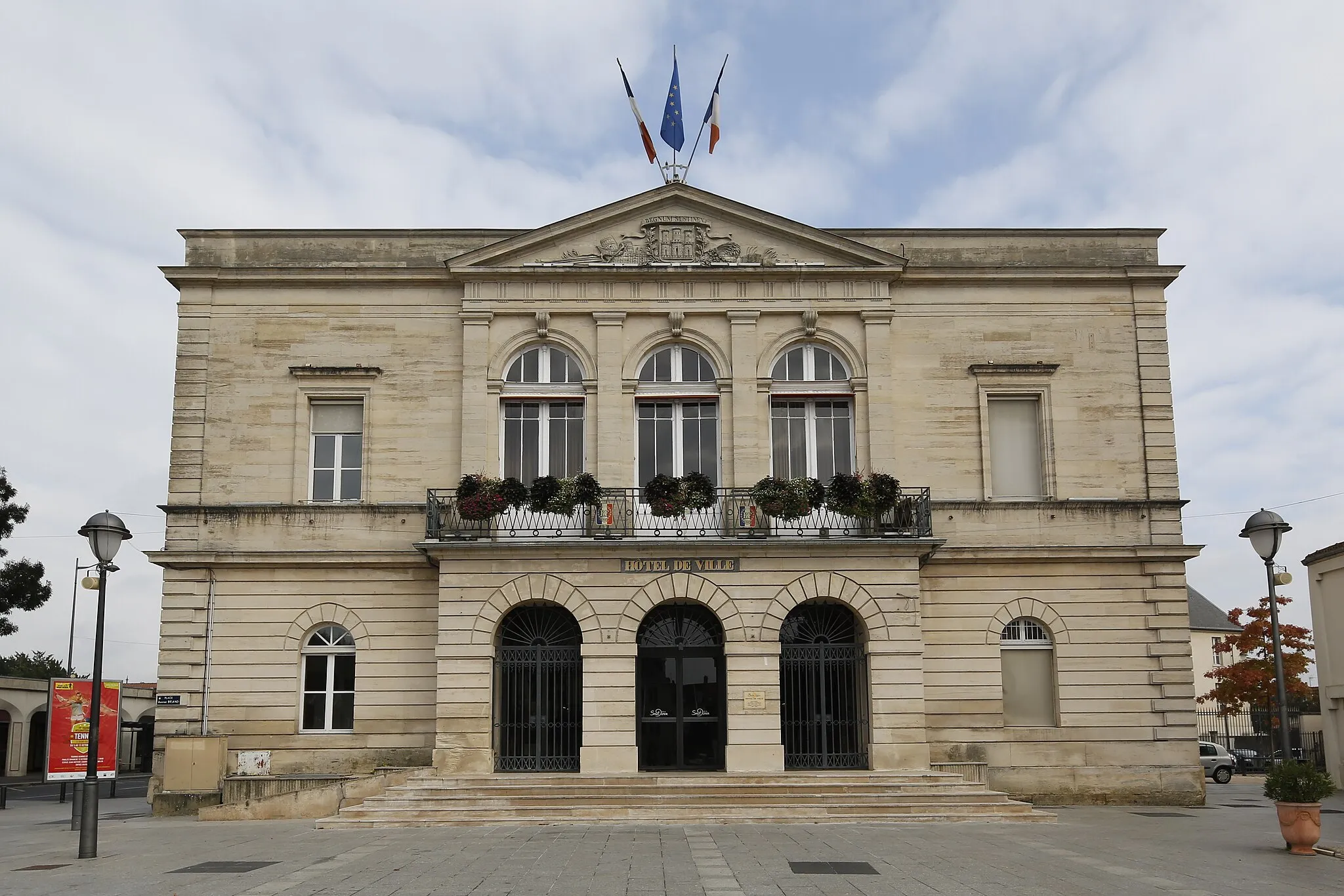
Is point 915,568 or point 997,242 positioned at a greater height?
point 997,242

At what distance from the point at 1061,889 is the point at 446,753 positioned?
12041 millimetres

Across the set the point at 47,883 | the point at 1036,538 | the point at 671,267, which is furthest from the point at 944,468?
the point at 47,883

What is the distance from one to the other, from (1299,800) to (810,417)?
36.3 feet

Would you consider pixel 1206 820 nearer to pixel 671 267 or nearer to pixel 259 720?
pixel 671 267

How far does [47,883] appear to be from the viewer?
13.4 meters

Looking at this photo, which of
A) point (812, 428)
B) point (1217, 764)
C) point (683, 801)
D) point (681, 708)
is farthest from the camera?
point (1217, 764)

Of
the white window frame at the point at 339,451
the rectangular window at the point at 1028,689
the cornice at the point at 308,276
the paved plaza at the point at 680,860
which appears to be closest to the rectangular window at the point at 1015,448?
Answer: the rectangular window at the point at 1028,689

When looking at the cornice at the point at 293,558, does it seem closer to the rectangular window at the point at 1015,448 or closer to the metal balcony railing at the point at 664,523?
the metal balcony railing at the point at 664,523

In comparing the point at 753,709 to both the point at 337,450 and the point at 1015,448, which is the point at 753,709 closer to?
the point at 1015,448

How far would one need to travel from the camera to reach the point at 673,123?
83.4ft

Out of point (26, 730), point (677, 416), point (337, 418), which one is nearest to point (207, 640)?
point (337, 418)

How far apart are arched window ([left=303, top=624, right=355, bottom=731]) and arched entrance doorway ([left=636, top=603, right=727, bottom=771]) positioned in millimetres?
5532

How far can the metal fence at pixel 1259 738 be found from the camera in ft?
112

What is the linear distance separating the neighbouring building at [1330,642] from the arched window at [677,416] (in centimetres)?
1544
